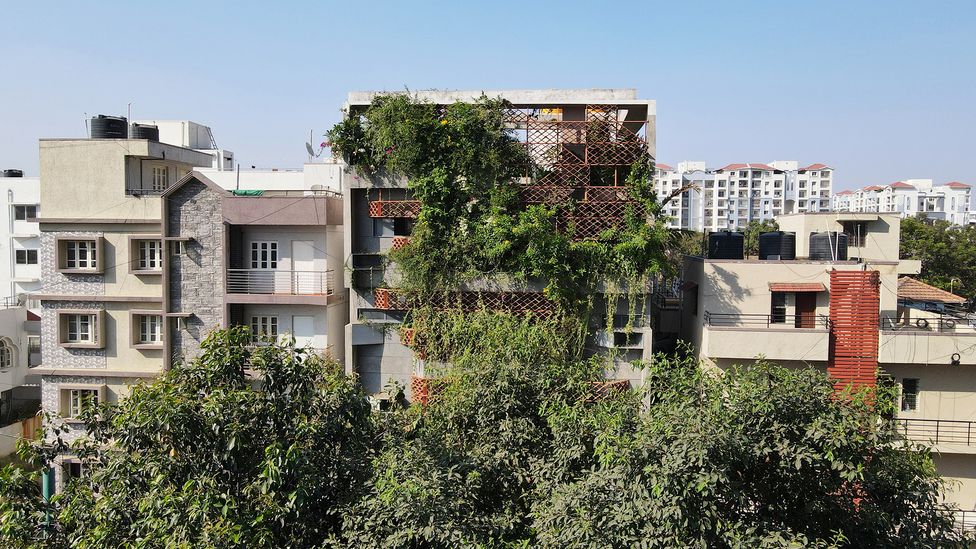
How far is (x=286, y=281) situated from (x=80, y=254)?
20.6 feet

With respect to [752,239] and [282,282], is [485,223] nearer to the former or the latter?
[282,282]

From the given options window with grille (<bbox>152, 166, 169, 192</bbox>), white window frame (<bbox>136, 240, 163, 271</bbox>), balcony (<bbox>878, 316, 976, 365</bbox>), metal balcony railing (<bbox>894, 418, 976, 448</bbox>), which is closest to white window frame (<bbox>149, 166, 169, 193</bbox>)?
window with grille (<bbox>152, 166, 169, 192</bbox>)

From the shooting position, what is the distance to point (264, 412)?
9.40 meters

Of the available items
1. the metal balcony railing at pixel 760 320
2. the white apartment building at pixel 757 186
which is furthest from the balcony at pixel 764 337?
the white apartment building at pixel 757 186

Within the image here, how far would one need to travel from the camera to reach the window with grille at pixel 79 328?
63.9 ft

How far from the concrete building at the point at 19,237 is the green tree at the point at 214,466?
28.1m

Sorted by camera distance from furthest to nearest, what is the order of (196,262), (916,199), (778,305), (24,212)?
(916,199) → (24,212) → (196,262) → (778,305)

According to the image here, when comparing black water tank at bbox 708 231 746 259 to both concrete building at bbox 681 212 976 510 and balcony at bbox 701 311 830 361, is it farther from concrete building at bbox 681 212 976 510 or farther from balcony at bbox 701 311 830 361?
balcony at bbox 701 311 830 361

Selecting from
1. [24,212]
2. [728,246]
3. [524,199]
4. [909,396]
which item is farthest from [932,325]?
[24,212]

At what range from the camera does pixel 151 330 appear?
19391 millimetres

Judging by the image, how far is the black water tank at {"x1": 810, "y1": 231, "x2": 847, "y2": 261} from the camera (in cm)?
1925

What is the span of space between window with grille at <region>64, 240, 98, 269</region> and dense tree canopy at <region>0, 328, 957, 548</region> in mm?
11092

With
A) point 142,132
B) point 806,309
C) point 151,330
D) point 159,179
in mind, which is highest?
point 142,132

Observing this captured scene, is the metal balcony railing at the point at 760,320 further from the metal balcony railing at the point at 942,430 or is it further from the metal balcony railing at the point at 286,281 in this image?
the metal balcony railing at the point at 286,281
